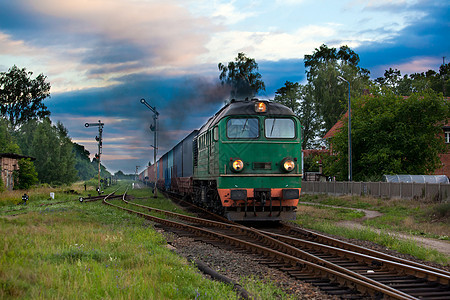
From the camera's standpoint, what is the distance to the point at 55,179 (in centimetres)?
5753

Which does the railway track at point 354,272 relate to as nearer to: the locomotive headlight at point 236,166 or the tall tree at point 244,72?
the locomotive headlight at point 236,166

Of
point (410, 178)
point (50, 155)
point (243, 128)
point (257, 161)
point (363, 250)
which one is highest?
point (50, 155)

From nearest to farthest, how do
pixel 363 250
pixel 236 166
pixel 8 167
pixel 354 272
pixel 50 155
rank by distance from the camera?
pixel 354 272 < pixel 363 250 < pixel 236 166 < pixel 8 167 < pixel 50 155

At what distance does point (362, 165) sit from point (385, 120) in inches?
161

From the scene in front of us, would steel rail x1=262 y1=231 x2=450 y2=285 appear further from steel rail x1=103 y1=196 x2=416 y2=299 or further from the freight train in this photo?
the freight train

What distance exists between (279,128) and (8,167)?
28.8 meters

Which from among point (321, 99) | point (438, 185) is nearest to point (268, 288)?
Answer: point (438, 185)

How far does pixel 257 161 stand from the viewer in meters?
13.8

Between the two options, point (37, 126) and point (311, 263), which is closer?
point (311, 263)

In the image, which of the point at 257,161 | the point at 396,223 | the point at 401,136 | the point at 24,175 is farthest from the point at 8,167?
the point at 401,136

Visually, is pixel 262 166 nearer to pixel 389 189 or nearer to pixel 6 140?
pixel 389 189

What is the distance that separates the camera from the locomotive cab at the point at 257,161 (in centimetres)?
1354

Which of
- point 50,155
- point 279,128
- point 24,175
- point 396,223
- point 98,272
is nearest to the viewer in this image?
point 98,272

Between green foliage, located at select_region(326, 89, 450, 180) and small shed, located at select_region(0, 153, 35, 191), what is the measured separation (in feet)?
90.4
